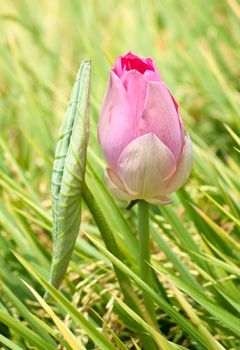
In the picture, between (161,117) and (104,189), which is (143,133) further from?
(104,189)

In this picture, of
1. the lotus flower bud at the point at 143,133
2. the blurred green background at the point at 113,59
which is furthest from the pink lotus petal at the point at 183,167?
the blurred green background at the point at 113,59

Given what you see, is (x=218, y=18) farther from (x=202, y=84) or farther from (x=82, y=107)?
(x=82, y=107)

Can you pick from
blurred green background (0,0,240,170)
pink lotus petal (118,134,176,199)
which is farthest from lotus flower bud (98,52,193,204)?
blurred green background (0,0,240,170)

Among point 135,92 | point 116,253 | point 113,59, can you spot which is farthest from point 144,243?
point 113,59

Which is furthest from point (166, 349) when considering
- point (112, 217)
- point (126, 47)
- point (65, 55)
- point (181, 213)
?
point (65, 55)

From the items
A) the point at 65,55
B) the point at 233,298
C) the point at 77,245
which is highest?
the point at 65,55

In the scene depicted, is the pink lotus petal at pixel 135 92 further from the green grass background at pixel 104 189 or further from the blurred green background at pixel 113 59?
the blurred green background at pixel 113 59
